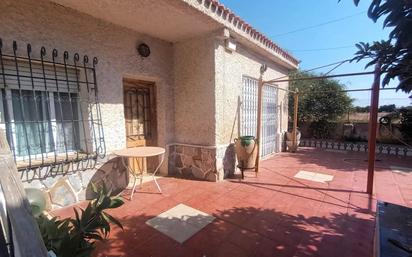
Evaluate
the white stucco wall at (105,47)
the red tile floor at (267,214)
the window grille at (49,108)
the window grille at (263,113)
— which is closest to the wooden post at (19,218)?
the red tile floor at (267,214)

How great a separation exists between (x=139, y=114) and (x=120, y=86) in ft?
3.78

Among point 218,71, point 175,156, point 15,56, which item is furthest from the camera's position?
point 175,156

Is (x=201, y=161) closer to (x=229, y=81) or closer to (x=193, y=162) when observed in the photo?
(x=193, y=162)

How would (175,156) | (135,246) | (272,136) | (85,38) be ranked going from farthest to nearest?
1. (272,136)
2. (175,156)
3. (85,38)
4. (135,246)

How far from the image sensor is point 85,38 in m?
4.31

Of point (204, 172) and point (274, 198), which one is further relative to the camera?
point (204, 172)

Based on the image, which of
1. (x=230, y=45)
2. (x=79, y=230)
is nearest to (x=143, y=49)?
(x=230, y=45)

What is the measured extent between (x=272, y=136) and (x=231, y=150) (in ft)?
11.3

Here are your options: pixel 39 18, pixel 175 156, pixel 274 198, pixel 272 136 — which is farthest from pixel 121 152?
pixel 272 136

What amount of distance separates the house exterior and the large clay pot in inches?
A: 14.4

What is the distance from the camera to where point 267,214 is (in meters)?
3.85

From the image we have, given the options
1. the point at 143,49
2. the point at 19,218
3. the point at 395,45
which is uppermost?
the point at 143,49

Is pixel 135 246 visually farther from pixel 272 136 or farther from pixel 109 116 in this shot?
pixel 272 136

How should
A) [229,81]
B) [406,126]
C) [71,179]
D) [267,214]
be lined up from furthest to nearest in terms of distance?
[406,126] < [229,81] < [71,179] < [267,214]
